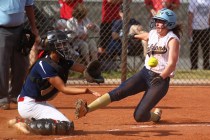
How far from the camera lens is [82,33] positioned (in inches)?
536

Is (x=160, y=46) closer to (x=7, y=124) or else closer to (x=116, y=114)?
(x=116, y=114)

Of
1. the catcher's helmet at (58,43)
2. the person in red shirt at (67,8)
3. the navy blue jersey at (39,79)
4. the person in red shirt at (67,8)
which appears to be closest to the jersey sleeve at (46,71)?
the navy blue jersey at (39,79)

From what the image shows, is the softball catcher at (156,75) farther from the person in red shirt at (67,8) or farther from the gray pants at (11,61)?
the person in red shirt at (67,8)

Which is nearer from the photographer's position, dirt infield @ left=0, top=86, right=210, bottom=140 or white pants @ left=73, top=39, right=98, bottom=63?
dirt infield @ left=0, top=86, right=210, bottom=140

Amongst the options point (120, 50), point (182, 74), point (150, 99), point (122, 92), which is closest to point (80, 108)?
point (122, 92)

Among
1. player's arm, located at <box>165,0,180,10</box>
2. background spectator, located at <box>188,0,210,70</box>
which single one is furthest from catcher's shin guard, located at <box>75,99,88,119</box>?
background spectator, located at <box>188,0,210,70</box>

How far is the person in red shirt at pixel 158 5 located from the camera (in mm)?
14000

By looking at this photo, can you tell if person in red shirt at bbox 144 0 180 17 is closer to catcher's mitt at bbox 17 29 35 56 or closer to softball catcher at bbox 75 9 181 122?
catcher's mitt at bbox 17 29 35 56

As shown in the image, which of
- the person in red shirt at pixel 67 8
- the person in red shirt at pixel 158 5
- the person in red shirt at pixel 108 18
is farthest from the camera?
the person in red shirt at pixel 108 18

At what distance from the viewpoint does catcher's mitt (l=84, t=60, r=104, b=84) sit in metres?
8.21

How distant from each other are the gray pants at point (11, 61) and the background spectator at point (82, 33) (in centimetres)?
293

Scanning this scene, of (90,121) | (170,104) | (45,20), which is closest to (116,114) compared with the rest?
(90,121)

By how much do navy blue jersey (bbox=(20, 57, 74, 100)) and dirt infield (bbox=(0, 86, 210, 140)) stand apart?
51cm

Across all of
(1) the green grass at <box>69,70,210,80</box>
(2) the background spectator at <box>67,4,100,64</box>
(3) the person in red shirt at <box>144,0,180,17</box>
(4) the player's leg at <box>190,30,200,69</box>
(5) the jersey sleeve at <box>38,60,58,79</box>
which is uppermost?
(5) the jersey sleeve at <box>38,60,58,79</box>
